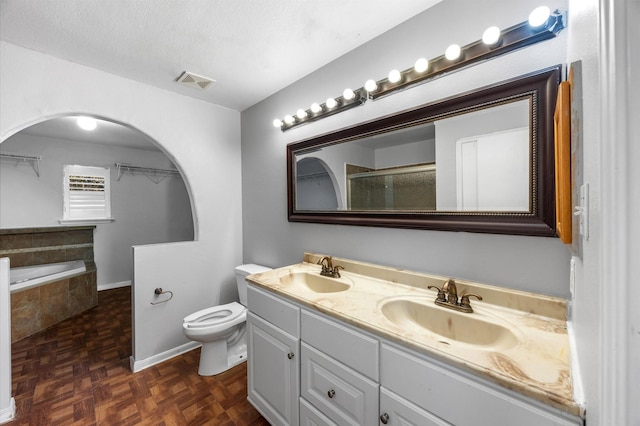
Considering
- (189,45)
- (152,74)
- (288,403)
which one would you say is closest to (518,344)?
(288,403)

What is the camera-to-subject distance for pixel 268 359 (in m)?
1.46

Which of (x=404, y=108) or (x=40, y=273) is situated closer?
(x=404, y=108)

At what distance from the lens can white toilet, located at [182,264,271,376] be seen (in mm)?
1916

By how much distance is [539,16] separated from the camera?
967mm

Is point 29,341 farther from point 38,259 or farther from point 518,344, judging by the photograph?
point 518,344

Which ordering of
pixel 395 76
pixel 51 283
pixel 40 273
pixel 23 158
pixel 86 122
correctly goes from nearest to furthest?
pixel 395 76
pixel 86 122
pixel 51 283
pixel 40 273
pixel 23 158

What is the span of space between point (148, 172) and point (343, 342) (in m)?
4.42

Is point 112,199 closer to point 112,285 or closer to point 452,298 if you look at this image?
point 112,285

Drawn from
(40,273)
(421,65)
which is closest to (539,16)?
(421,65)

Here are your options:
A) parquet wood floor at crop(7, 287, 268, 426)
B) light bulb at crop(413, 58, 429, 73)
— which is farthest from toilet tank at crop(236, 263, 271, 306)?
light bulb at crop(413, 58, 429, 73)

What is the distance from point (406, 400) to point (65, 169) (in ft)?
15.5

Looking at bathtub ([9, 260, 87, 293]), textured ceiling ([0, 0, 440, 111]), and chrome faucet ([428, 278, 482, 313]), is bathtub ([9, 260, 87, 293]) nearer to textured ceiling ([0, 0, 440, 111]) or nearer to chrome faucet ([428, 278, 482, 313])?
textured ceiling ([0, 0, 440, 111])

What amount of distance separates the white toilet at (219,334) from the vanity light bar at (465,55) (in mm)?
1643

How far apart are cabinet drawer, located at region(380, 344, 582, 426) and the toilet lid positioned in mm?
1491
